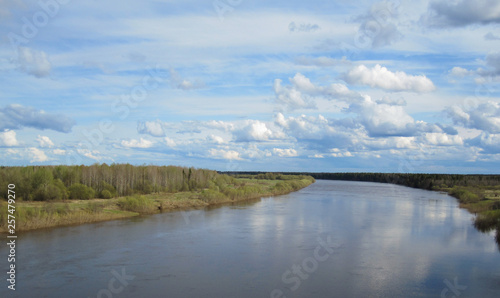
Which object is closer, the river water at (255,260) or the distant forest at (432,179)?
the river water at (255,260)

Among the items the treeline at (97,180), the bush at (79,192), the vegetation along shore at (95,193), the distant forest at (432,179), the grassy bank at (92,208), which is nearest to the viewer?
the grassy bank at (92,208)

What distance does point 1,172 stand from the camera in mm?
31609

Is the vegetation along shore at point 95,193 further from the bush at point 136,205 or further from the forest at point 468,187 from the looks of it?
the forest at point 468,187

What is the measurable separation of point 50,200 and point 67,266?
16665 mm

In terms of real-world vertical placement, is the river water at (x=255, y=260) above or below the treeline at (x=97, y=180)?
below

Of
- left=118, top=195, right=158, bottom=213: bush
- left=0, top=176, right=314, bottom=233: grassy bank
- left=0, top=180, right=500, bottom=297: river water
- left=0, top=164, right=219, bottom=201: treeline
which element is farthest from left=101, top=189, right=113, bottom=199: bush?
left=0, top=180, right=500, bottom=297: river water

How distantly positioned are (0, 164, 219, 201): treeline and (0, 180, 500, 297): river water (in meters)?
8.39

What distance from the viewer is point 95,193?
35750mm

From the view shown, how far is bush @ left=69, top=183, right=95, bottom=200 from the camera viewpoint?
32.4m

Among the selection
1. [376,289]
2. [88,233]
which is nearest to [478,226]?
[376,289]

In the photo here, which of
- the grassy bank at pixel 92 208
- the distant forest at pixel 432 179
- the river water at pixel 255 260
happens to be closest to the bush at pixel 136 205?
the grassy bank at pixel 92 208

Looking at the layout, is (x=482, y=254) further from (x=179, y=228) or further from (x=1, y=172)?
(x=1, y=172)

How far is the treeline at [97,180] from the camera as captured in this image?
30125 mm

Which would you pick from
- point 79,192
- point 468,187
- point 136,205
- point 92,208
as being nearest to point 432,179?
point 468,187
